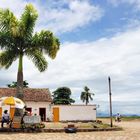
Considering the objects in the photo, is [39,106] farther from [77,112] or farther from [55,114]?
[77,112]

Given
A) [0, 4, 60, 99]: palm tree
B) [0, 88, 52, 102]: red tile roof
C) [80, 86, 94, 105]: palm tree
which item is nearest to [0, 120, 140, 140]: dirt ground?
[0, 4, 60, 99]: palm tree

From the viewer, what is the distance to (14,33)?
2738cm

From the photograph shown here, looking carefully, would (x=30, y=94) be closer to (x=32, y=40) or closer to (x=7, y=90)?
(x=7, y=90)

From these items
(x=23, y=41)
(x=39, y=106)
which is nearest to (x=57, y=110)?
A: (x=39, y=106)

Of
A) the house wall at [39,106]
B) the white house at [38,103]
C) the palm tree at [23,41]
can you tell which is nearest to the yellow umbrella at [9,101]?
the palm tree at [23,41]

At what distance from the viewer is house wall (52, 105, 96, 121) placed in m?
49.3

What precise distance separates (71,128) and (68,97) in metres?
58.6

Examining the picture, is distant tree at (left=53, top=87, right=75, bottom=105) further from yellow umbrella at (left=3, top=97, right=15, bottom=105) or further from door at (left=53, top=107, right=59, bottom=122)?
yellow umbrella at (left=3, top=97, right=15, bottom=105)

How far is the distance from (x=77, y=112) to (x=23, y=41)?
22.8 meters

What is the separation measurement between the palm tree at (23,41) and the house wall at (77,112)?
20.8 metres

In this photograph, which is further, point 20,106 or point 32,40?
point 32,40

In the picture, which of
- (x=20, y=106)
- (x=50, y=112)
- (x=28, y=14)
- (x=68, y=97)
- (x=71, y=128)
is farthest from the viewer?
(x=68, y=97)

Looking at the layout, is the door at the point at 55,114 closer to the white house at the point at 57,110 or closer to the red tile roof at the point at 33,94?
the white house at the point at 57,110

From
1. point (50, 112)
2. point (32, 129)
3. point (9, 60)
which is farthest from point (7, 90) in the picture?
point (32, 129)
